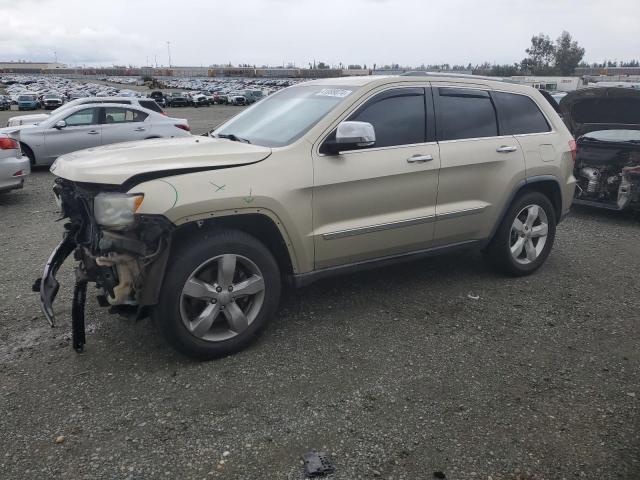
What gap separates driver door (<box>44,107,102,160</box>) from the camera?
11688mm

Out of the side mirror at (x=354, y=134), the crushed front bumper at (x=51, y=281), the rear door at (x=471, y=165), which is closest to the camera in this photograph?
the crushed front bumper at (x=51, y=281)

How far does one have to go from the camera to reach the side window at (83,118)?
1199 cm

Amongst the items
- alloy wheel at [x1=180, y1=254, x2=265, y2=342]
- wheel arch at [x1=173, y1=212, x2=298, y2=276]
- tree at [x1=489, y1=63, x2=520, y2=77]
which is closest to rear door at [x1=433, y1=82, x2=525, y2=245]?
wheel arch at [x1=173, y1=212, x2=298, y2=276]

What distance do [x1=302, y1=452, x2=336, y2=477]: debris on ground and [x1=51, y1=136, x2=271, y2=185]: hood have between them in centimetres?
186

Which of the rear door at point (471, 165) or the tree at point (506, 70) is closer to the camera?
the rear door at point (471, 165)

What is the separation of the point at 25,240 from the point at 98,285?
12.1 feet

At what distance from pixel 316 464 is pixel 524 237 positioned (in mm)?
3464

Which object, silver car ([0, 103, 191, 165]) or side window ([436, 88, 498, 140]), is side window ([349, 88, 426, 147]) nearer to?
side window ([436, 88, 498, 140])

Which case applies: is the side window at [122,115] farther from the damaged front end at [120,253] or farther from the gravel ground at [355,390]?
the damaged front end at [120,253]

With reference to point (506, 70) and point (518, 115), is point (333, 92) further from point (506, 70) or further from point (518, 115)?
point (506, 70)

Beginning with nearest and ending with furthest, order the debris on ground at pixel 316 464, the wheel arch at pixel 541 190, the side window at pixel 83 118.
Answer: the debris on ground at pixel 316 464 → the wheel arch at pixel 541 190 → the side window at pixel 83 118

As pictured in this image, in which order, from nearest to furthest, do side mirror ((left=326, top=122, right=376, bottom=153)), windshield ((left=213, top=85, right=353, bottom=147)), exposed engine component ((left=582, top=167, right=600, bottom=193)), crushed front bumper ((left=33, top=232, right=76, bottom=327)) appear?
crushed front bumper ((left=33, top=232, right=76, bottom=327)) → side mirror ((left=326, top=122, right=376, bottom=153)) → windshield ((left=213, top=85, right=353, bottom=147)) → exposed engine component ((left=582, top=167, right=600, bottom=193))

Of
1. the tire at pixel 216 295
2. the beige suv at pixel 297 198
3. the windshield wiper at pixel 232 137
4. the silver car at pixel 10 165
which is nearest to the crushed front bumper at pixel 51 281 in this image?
the beige suv at pixel 297 198

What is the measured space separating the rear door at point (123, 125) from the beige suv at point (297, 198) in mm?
8376
